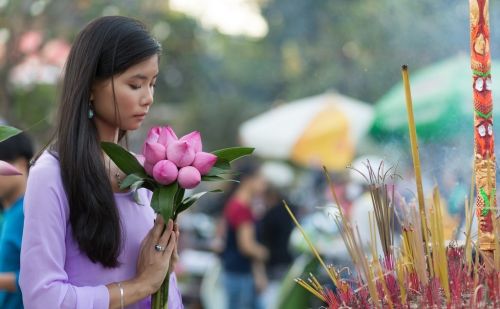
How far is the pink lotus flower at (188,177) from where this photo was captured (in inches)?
86.3

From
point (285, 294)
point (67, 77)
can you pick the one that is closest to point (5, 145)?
point (67, 77)

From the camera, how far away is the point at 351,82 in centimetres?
2083

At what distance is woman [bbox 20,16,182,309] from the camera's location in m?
2.14

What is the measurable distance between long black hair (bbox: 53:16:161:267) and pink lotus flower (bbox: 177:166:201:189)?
164 millimetres

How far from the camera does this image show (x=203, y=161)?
7.33 feet

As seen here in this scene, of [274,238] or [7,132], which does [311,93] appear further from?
[7,132]

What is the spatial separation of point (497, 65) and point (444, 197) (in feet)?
3.48

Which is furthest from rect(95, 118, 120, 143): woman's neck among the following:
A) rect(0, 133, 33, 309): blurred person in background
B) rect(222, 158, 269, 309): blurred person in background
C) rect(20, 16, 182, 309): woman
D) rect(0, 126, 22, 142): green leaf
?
rect(222, 158, 269, 309): blurred person in background

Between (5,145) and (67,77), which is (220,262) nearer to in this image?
(5,145)

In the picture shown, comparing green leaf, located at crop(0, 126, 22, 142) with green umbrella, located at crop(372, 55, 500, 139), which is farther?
green umbrella, located at crop(372, 55, 500, 139)

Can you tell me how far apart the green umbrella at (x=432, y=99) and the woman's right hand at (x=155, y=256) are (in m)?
3.02

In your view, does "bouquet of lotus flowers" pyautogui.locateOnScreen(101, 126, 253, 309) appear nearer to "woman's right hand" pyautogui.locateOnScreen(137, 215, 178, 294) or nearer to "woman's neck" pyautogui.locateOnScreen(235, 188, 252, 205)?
"woman's right hand" pyautogui.locateOnScreen(137, 215, 178, 294)

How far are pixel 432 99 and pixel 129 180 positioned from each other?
13.5ft

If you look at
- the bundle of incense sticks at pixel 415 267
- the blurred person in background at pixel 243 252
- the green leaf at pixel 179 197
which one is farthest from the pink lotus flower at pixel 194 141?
the blurred person in background at pixel 243 252
